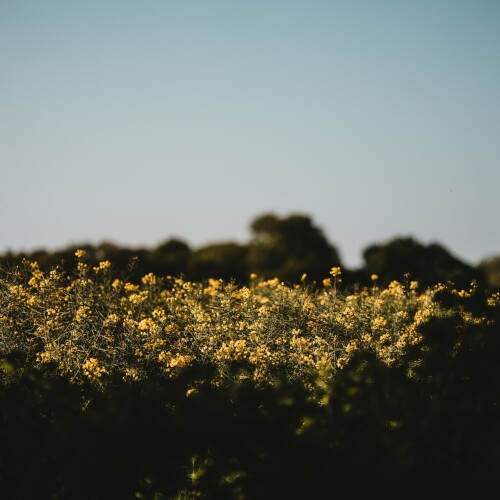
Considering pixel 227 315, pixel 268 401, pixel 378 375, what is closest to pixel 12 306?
pixel 227 315

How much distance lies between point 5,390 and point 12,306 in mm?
3252

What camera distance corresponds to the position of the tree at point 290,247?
30.0 meters

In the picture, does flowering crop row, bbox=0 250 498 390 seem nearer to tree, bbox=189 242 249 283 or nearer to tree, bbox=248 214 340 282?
tree, bbox=248 214 340 282

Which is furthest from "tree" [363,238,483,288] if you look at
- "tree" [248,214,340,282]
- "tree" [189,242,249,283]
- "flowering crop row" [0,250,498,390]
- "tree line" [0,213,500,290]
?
"flowering crop row" [0,250,498,390]

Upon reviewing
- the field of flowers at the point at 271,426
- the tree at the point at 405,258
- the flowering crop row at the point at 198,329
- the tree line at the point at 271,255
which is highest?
the tree line at the point at 271,255

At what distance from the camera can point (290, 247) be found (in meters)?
31.0

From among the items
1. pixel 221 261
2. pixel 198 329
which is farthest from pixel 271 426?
pixel 221 261

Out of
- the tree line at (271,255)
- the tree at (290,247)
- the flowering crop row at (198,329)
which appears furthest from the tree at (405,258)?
the flowering crop row at (198,329)

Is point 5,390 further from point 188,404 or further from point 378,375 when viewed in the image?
point 378,375

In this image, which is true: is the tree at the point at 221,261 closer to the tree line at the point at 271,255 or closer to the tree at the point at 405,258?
the tree line at the point at 271,255

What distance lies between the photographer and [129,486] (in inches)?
137

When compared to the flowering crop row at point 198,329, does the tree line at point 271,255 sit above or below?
above

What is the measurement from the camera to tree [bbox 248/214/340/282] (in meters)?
30.0

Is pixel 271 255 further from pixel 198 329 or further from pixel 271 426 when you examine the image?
pixel 271 426
